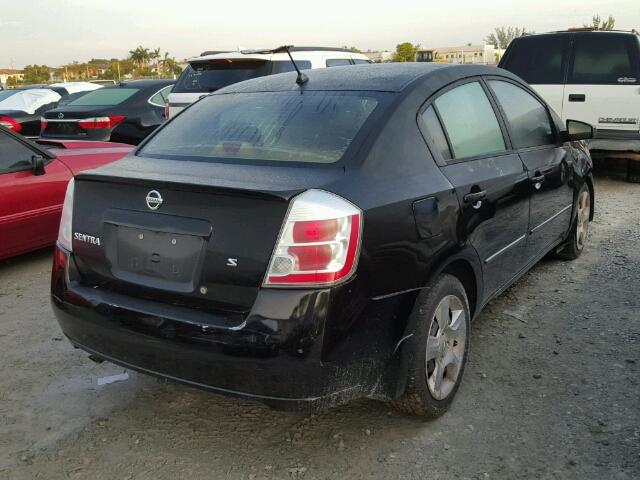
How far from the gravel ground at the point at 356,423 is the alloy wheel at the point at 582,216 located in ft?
4.29

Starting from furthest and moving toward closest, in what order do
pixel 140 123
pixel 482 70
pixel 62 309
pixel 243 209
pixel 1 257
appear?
pixel 140 123
pixel 1 257
pixel 482 70
pixel 62 309
pixel 243 209

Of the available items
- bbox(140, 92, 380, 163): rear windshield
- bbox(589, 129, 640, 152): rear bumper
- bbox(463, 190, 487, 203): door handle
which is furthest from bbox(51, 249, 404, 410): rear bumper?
bbox(589, 129, 640, 152): rear bumper

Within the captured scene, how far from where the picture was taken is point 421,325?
2.73 metres

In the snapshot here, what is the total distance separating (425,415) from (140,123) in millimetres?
7426

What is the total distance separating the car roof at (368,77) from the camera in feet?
10.5

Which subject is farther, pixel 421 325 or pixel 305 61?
pixel 305 61

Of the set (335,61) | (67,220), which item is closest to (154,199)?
(67,220)

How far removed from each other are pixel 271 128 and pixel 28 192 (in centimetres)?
308

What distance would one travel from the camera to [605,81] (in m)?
8.07

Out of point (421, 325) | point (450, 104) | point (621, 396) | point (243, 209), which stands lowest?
point (621, 396)

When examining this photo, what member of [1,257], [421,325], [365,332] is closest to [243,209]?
[365,332]

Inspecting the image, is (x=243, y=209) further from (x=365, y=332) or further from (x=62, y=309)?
(x=62, y=309)

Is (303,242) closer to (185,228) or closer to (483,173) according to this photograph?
(185,228)

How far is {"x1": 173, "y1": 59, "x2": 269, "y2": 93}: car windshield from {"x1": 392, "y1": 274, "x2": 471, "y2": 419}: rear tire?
5.05 meters
